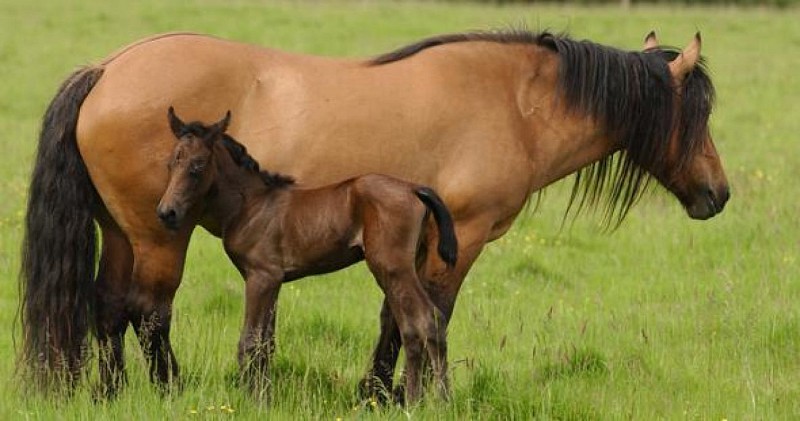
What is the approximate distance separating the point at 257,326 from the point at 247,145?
840mm

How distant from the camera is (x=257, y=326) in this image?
5141 mm

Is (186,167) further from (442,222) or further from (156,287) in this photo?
(442,222)

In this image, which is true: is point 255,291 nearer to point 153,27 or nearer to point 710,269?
point 710,269

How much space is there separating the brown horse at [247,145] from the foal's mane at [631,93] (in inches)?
1.9

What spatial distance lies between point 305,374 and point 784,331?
2.73m

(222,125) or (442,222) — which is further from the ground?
(222,125)

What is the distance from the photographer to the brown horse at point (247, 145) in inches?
211

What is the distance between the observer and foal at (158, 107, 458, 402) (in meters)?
5.07

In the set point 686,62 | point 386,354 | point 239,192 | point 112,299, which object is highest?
point 686,62

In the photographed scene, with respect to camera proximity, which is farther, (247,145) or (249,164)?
(247,145)

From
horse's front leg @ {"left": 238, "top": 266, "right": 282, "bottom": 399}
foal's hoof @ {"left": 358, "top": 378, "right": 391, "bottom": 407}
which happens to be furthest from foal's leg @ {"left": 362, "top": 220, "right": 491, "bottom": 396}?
horse's front leg @ {"left": 238, "top": 266, "right": 282, "bottom": 399}

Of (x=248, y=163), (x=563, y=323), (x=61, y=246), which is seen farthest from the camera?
(x=563, y=323)

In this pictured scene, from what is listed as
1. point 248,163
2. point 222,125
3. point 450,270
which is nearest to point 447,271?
point 450,270

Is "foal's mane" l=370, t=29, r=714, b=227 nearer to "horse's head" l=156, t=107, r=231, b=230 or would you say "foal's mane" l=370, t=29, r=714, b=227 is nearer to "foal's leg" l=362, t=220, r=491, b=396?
"foal's leg" l=362, t=220, r=491, b=396
